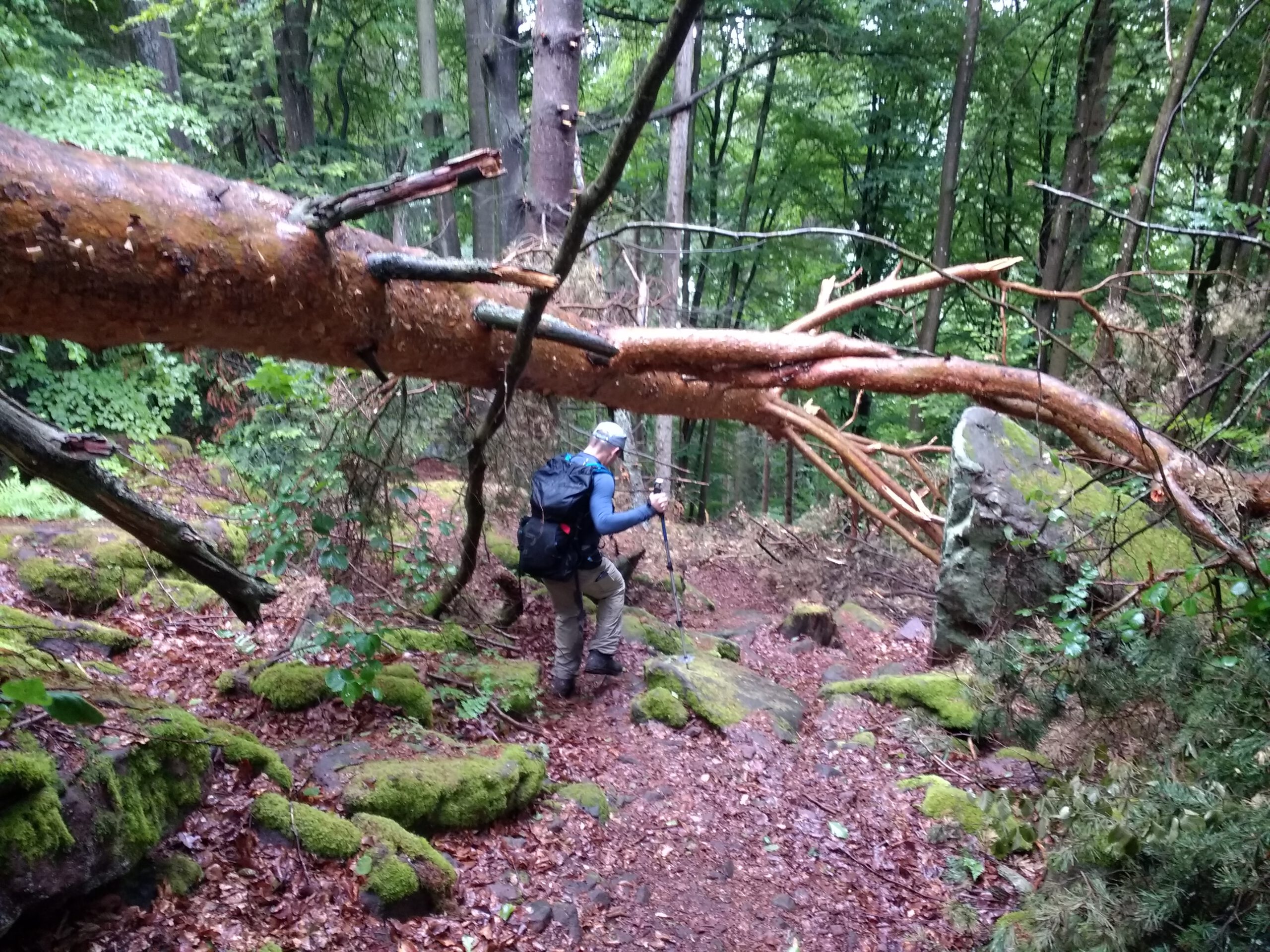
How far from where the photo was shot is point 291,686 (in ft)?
14.1

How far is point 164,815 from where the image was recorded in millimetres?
2939

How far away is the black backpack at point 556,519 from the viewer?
5.18 metres

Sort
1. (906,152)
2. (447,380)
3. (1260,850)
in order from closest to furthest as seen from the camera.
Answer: (1260,850), (447,380), (906,152)

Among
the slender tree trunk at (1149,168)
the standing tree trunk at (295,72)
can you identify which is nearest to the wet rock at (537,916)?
the slender tree trunk at (1149,168)

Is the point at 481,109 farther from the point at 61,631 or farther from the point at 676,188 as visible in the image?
the point at 61,631

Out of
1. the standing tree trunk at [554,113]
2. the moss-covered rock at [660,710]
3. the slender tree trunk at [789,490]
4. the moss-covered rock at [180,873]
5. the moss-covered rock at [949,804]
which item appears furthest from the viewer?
the slender tree trunk at [789,490]

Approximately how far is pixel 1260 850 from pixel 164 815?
12.2ft

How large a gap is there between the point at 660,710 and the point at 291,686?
8.45 ft

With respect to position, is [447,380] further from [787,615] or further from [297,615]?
[787,615]

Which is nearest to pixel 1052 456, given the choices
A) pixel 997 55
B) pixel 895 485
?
pixel 895 485

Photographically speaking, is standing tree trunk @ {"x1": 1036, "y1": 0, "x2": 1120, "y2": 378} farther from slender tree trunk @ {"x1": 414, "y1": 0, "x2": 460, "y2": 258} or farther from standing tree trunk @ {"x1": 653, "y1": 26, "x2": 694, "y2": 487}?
slender tree trunk @ {"x1": 414, "y1": 0, "x2": 460, "y2": 258}

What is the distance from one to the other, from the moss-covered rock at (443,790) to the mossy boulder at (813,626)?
15.1 ft

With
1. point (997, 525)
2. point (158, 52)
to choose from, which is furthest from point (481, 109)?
point (997, 525)

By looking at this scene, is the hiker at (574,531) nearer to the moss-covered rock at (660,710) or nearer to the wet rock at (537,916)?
the moss-covered rock at (660,710)
